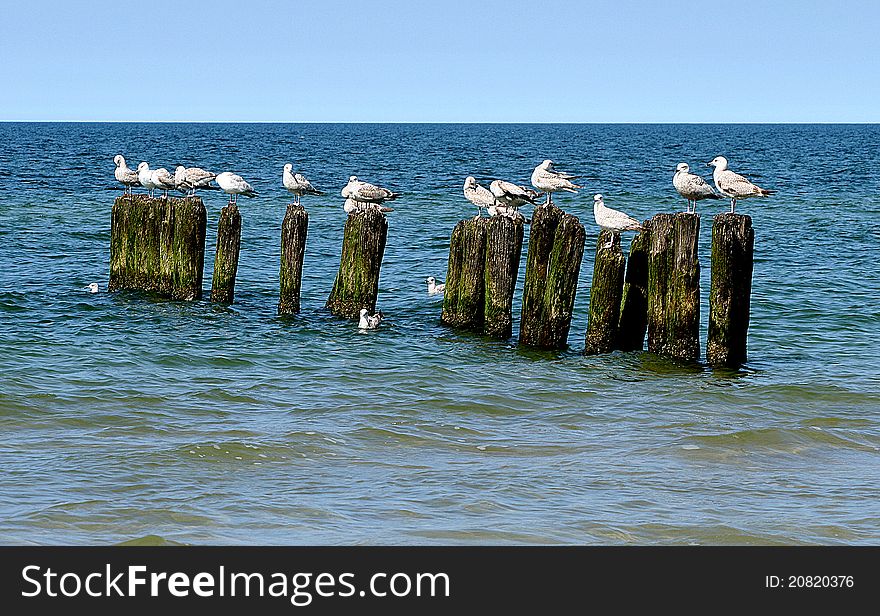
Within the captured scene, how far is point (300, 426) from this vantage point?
1093cm

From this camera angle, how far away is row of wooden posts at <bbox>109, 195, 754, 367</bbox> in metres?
13.1

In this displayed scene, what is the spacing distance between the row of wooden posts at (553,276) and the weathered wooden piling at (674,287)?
1 centimetres

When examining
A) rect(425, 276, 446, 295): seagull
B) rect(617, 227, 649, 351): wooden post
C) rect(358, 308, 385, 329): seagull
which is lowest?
rect(358, 308, 385, 329): seagull

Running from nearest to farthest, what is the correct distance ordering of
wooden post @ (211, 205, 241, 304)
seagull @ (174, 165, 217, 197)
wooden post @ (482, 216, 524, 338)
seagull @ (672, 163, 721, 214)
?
seagull @ (672, 163, 721, 214) → wooden post @ (482, 216, 524, 338) → wooden post @ (211, 205, 241, 304) → seagull @ (174, 165, 217, 197)

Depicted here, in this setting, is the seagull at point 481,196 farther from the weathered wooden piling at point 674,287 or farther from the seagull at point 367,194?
the weathered wooden piling at point 674,287

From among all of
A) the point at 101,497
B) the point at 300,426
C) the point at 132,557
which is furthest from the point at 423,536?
the point at 300,426

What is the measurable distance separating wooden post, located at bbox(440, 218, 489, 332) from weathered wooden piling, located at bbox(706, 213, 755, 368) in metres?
3.09

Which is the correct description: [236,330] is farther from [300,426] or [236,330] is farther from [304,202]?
[304,202]

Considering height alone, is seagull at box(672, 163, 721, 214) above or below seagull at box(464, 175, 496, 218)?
above

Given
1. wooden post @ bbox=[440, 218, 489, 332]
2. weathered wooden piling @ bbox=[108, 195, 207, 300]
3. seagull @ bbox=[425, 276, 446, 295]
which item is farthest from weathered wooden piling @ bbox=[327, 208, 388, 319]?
seagull @ bbox=[425, 276, 446, 295]

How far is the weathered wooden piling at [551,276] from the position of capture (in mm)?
13727

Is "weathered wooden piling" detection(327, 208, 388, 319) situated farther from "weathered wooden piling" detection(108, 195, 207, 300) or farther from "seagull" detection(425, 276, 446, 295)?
"seagull" detection(425, 276, 446, 295)

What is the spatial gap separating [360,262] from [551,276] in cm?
311

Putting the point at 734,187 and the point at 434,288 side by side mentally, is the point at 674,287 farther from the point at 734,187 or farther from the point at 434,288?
the point at 434,288
